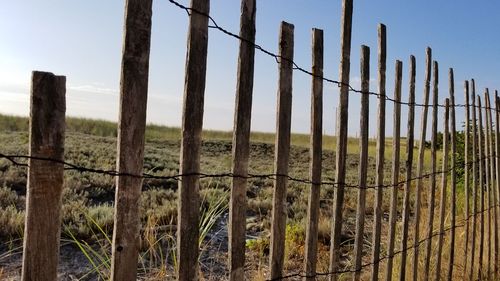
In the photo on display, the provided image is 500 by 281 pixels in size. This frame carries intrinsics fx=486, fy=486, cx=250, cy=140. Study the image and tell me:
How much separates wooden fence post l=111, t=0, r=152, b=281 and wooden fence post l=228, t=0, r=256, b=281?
538 mm

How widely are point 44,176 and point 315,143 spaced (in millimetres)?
1496

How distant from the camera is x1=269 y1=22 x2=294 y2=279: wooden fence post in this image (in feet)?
7.61

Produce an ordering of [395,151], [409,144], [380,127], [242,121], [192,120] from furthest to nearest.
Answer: [409,144]
[395,151]
[380,127]
[242,121]
[192,120]

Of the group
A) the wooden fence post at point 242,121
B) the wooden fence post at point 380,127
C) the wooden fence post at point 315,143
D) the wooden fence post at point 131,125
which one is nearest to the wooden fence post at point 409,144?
the wooden fence post at point 380,127

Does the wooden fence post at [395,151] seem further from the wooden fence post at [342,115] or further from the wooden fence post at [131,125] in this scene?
the wooden fence post at [131,125]

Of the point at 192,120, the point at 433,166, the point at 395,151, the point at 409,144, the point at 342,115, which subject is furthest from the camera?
the point at 433,166

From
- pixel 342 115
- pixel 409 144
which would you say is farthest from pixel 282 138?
pixel 409 144

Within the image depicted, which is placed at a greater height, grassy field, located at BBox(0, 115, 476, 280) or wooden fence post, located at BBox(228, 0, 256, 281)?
wooden fence post, located at BBox(228, 0, 256, 281)

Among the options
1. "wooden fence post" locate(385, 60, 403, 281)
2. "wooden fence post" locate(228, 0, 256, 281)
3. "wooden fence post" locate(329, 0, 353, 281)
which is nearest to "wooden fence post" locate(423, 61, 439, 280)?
"wooden fence post" locate(385, 60, 403, 281)

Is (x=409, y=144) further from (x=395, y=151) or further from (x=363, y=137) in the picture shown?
(x=363, y=137)

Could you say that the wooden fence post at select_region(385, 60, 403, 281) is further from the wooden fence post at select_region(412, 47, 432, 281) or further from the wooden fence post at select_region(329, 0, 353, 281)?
the wooden fence post at select_region(329, 0, 353, 281)

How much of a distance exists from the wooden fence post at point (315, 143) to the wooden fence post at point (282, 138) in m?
0.26

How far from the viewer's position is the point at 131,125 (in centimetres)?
159

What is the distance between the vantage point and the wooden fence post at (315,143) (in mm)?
2574
